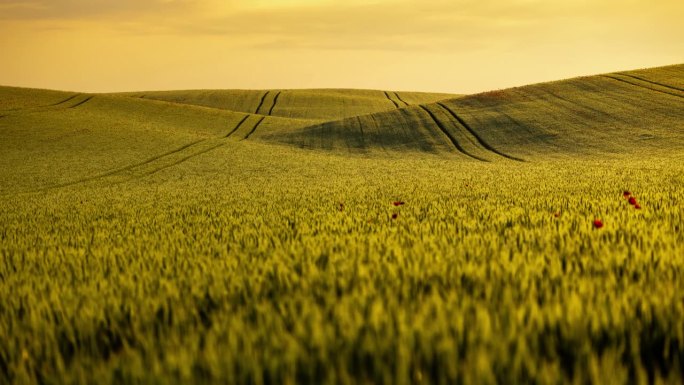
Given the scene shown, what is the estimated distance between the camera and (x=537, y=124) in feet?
155

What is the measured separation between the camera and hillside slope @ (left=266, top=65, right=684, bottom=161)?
131 ft

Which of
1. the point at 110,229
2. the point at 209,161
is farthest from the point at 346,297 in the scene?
the point at 209,161

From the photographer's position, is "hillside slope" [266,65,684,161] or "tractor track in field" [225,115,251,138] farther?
"tractor track in field" [225,115,251,138]

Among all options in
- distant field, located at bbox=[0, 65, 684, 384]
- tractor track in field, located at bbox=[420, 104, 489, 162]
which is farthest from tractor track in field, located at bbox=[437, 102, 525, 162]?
distant field, located at bbox=[0, 65, 684, 384]

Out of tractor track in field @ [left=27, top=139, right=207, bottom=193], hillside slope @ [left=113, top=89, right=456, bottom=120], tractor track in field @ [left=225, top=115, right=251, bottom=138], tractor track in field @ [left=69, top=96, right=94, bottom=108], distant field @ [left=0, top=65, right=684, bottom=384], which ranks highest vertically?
hillside slope @ [left=113, top=89, right=456, bottom=120]

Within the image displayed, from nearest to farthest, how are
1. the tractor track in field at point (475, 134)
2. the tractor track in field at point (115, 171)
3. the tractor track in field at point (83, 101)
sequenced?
the tractor track in field at point (115, 171), the tractor track in field at point (475, 134), the tractor track in field at point (83, 101)

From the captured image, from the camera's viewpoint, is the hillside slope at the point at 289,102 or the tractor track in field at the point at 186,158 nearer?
the tractor track in field at the point at 186,158

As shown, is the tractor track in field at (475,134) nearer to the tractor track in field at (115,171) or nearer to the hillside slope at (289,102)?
the tractor track in field at (115,171)

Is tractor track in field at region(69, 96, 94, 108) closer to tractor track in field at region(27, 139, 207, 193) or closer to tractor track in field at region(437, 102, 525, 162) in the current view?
tractor track in field at region(27, 139, 207, 193)

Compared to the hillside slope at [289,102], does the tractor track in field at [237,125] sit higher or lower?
lower

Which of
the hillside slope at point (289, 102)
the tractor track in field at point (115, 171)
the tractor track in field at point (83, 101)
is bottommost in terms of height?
the tractor track in field at point (115, 171)

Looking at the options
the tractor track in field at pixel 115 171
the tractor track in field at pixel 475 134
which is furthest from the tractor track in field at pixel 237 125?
the tractor track in field at pixel 475 134

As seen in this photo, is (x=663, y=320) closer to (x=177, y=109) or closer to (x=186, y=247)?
(x=186, y=247)

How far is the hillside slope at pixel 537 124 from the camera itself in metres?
40.0
